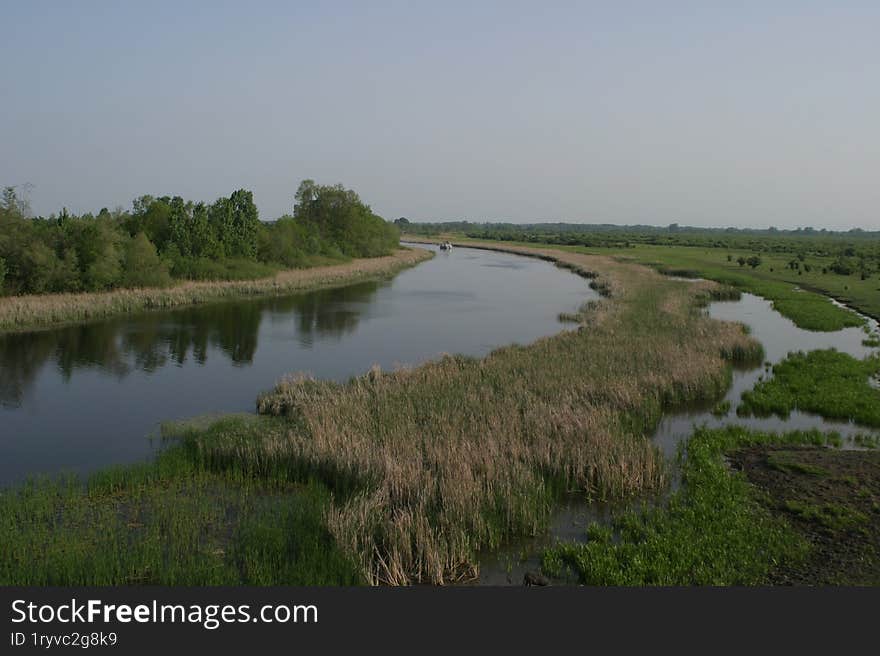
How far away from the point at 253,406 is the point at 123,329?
19910mm

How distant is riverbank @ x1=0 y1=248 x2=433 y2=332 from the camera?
38.1m

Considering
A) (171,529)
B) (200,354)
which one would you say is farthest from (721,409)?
(200,354)

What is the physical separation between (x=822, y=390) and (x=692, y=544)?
14890mm

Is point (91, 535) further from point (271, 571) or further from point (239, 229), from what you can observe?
point (239, 229)

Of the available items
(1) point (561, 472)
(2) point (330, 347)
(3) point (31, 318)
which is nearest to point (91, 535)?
(1) point (561, 472)

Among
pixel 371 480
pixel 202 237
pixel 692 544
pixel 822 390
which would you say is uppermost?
pixel 202 237

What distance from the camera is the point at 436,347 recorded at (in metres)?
33.6

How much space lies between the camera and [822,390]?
75.9 feet

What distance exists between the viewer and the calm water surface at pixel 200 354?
19.4m

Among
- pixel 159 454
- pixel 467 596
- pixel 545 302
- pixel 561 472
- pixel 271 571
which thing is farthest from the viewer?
pixel 545 302

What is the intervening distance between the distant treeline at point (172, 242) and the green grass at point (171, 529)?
111 feet

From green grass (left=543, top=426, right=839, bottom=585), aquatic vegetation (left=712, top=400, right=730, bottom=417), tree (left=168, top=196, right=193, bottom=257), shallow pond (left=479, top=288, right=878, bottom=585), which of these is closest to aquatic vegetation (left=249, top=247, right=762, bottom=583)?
shallow pond (left=479, top=288, right=878, bottom=585)

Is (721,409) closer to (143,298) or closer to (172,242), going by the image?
(143,298)

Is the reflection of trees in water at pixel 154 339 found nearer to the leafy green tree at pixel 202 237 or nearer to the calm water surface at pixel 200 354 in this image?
the calm water surface at pixel 200 354
